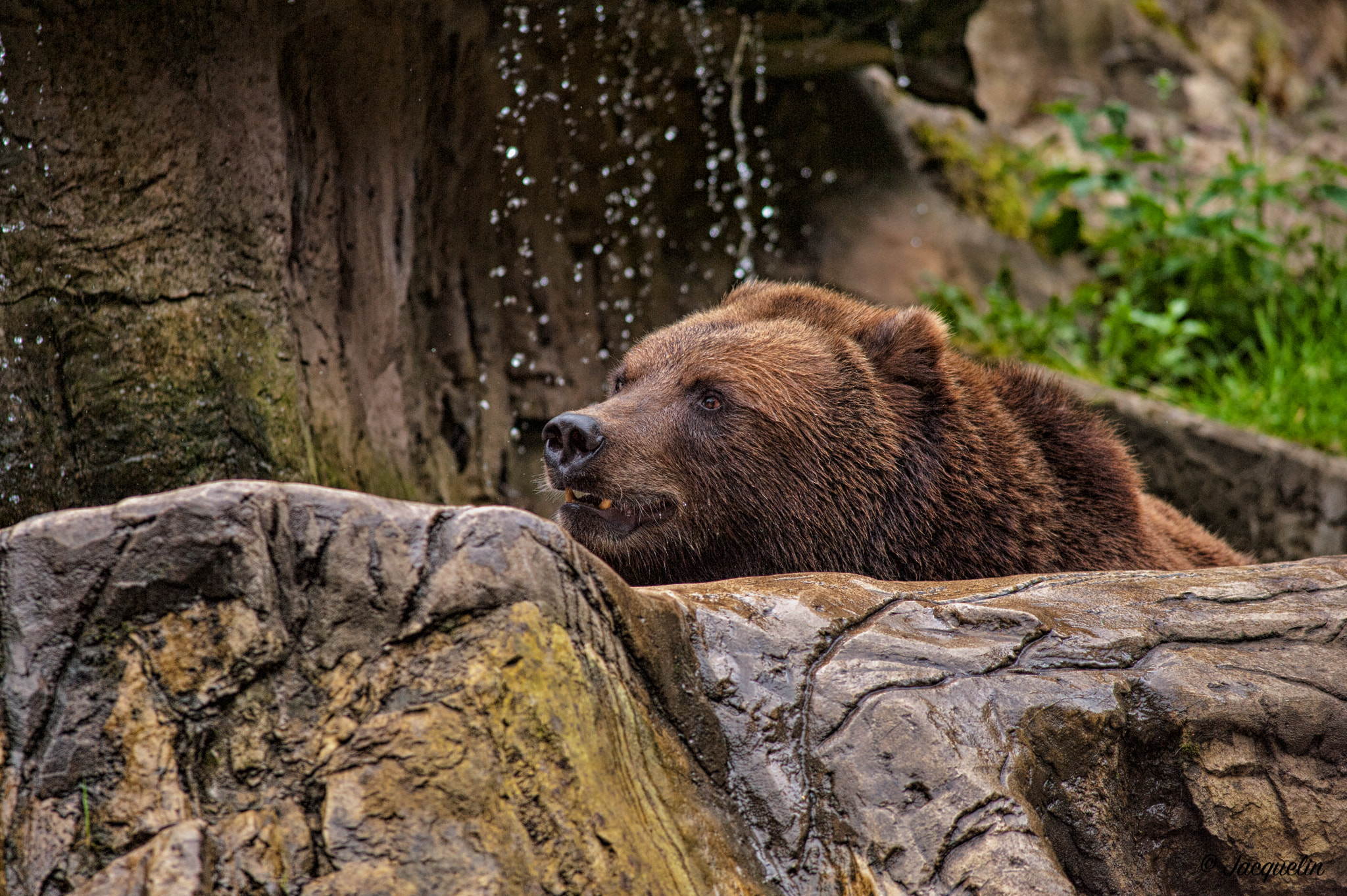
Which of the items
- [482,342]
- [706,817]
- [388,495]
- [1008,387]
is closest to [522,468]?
[482,342]

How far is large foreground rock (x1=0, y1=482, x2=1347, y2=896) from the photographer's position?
1993 millimetres

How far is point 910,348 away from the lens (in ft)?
13.7

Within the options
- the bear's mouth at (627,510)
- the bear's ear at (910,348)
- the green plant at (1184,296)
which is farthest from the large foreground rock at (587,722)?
the green plant at (1184,296)

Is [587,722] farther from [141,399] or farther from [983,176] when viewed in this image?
[983,176]

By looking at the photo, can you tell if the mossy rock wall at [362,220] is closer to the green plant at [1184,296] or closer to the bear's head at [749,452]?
the green plant at [1184,296]

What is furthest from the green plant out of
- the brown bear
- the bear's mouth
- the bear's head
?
the bear's mouth

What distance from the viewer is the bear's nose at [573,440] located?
372 centimetres

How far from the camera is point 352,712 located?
2111 mm

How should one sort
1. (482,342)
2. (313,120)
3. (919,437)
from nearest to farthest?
(919,437) → (313,120) → (482,342)

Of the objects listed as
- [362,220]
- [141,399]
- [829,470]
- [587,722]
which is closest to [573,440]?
[829,470]

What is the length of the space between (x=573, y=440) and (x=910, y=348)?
1291 mm

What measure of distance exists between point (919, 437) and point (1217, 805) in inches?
66.5

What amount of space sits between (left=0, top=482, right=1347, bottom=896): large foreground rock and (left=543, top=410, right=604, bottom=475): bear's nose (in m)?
0.95

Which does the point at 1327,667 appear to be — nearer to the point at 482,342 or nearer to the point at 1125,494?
the point at 1125,494
